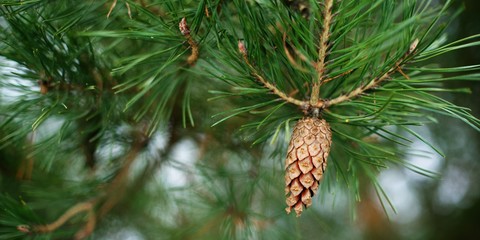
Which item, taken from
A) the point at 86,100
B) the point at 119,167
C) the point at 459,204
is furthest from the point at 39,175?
the point at 459,204

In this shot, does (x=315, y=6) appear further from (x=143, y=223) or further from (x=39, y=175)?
(x=143, y=223)

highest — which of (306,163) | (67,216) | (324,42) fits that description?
(324,42)

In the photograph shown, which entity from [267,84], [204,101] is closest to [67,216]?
[204,101]

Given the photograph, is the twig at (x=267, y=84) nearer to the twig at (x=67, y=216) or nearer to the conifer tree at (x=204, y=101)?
the conifer tree at (x=204, y=101)

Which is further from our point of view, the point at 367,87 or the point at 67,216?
the point at 67,216

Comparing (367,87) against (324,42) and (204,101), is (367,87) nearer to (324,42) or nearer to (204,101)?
(324,42)

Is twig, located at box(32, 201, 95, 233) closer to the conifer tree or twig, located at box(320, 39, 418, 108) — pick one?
the conifer tree

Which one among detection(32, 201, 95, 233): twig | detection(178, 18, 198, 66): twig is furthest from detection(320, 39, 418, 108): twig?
detection(32, 201, 95, 233): twig
